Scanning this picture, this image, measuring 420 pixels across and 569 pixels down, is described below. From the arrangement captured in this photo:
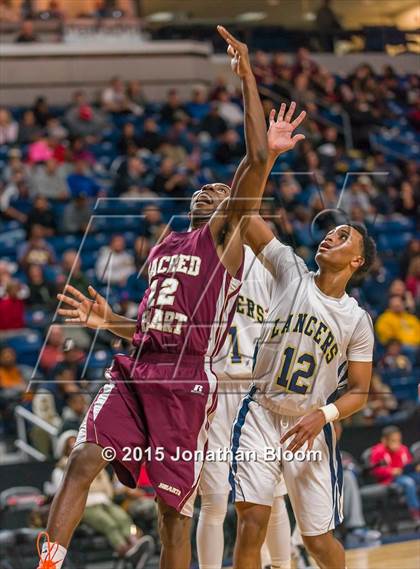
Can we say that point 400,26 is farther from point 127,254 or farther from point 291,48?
point 291,48

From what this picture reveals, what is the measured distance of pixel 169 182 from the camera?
44.2 feet

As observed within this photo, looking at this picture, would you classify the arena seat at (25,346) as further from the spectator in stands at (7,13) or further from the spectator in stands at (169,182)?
the spectator in stands at (7,13)

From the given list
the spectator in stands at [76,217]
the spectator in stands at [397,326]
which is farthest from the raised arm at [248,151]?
the spectator in stands at [76,217]

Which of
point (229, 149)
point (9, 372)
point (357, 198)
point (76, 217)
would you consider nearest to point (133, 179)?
point (76, 217)

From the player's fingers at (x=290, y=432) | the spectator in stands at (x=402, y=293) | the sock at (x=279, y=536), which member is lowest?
the sock at (x=279, y=536)

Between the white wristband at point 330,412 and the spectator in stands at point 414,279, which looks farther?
the spectator in stands at point 414,279

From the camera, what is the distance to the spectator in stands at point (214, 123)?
49.7 ft

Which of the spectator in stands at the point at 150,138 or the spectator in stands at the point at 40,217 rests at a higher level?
the spectator in stands at the point at 150,138

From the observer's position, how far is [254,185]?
205 inches

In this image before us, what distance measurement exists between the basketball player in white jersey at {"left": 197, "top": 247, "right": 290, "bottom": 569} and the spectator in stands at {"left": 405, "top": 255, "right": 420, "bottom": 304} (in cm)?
498

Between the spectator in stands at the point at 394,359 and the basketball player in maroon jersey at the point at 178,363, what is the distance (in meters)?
5.23

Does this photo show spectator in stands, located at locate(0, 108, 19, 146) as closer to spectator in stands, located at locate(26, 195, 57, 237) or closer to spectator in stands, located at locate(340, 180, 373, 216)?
spectator in stands, located at locate(26, 195, 57, 237)

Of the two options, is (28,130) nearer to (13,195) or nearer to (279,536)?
(13,195)

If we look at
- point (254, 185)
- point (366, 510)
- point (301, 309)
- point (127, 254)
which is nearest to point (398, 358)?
point (366, 510)
